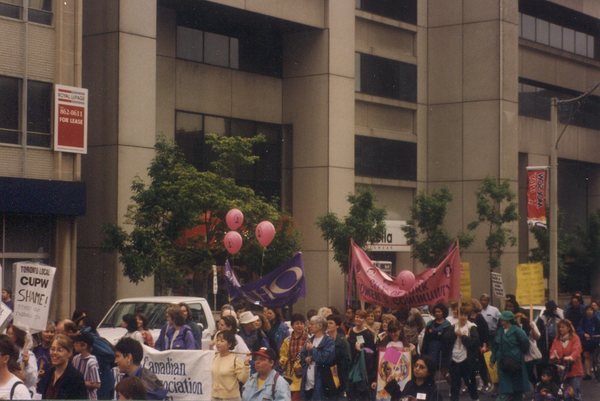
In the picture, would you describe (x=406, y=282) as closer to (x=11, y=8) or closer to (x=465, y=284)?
(x=465, y=284)

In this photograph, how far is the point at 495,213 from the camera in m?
45.0

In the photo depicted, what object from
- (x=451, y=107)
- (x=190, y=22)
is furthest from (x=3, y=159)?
(x=451, y=107)

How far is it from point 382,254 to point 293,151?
6193 mm

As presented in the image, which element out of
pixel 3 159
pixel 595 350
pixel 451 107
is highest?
pixel 451 107

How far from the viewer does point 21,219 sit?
101 ft

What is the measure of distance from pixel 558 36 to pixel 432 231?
18.3 m

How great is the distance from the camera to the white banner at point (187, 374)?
40.7 ft

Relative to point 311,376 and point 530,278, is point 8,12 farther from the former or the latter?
point 311,376

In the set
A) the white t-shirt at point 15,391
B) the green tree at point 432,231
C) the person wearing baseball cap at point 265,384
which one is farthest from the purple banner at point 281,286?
the green tree at point 432,231

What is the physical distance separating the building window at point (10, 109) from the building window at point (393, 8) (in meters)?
19.5

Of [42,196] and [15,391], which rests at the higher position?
[42,196]

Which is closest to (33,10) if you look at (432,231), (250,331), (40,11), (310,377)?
(40,11)

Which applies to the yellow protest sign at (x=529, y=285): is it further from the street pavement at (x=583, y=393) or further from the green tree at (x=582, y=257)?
the green tree at (x=582, y=257)

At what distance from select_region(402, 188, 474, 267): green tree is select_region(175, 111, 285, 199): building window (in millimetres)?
5281
